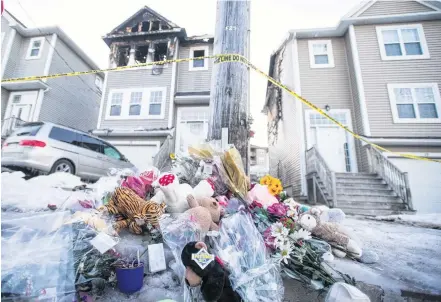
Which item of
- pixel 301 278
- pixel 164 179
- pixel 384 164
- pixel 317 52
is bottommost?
pixel 301 278

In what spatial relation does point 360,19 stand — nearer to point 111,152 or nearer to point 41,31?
point 111,152

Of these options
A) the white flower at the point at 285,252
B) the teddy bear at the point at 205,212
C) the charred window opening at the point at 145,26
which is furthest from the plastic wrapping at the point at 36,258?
the charred window opening at the point at 145,26

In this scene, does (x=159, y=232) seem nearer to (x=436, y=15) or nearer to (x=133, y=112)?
(x=133, y=112)

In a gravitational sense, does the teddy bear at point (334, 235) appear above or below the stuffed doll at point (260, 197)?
below

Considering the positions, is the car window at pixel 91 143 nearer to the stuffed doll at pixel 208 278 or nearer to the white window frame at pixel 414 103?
the stuffed doll at pixel 208 278

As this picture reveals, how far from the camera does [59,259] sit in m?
1.36

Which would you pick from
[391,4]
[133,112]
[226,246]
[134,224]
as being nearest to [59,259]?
[134,224]

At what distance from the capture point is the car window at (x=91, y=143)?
21.8 feet

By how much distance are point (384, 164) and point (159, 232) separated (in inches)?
324

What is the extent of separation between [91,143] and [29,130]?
1618mm

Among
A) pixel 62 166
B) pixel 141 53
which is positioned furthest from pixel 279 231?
pixel 141 53

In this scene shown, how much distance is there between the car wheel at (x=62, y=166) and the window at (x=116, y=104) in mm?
5949

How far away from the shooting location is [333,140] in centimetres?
941

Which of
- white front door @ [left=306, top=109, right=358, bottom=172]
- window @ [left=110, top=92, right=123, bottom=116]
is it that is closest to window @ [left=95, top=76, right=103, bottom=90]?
window @ [left=110, top=92, right=123, bottom=116]
